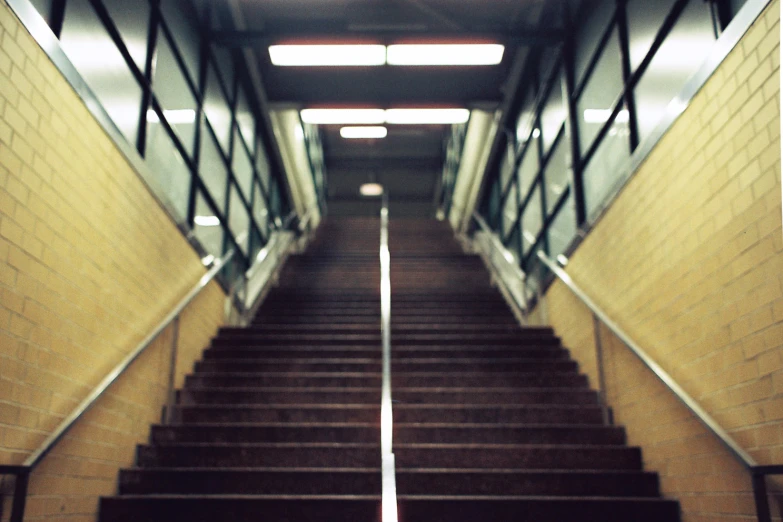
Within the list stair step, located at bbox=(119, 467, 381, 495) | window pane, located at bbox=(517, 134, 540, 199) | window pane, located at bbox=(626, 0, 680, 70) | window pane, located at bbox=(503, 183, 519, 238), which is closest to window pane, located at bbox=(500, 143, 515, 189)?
window pane, located at bbox=(503, 183, 519, 238)

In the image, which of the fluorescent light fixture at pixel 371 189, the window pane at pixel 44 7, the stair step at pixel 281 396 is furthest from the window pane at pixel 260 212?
the fluorescent light fixture at pixel 371 189

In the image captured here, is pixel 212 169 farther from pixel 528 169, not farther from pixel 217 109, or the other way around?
pixel 528 169

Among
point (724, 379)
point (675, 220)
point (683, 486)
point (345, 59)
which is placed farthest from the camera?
point (345, 59)

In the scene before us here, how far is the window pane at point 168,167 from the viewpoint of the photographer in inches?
196

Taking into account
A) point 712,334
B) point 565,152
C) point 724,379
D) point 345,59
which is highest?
point 345,59

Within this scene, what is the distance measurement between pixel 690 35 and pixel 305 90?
5.73 metres

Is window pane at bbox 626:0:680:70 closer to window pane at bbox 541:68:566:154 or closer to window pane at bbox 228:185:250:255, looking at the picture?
window pane at bbox 541:68:566:154

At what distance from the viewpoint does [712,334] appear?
3340 mm

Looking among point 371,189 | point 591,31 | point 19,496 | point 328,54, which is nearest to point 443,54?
point 328,54

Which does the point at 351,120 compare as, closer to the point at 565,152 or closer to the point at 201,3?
the point at 201,3

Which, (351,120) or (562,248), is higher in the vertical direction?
(351,120)

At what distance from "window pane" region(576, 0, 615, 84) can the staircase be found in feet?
8.60

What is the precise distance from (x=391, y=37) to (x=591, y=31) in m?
1.96

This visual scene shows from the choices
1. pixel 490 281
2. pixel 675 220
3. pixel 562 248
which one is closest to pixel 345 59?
pixel 562 248
